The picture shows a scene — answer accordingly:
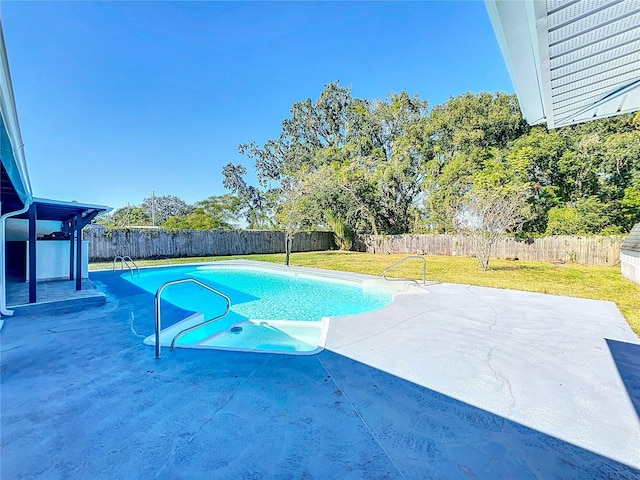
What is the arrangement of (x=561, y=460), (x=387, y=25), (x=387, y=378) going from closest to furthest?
(x=561, y=460) → (x=387, y=378) → (x=387, y=25)

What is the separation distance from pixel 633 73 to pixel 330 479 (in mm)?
3894

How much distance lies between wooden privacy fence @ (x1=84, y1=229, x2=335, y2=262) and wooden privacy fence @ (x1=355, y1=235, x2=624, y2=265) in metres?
6.83

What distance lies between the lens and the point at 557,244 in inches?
582

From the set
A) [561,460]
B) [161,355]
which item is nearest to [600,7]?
[561,460]

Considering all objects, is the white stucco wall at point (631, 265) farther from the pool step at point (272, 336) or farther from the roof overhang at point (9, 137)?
the roof overhang at point (9, 137)

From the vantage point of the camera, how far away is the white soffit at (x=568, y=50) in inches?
62.4

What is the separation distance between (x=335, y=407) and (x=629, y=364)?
10.8ft

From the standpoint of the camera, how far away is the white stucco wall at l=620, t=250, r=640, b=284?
8.32 meters

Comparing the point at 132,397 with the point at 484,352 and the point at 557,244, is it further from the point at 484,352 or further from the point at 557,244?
the point at 557,244

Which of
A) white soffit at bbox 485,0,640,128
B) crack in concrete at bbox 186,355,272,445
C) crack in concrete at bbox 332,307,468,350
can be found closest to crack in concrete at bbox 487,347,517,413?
crack in concrete at bbox 332,307,468,350

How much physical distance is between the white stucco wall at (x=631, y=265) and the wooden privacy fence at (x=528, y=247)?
4.11 meters

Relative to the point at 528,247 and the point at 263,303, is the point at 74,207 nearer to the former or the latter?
the point at 263,303

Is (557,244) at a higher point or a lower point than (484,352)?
higher

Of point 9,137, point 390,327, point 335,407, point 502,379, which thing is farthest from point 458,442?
point 9,137
